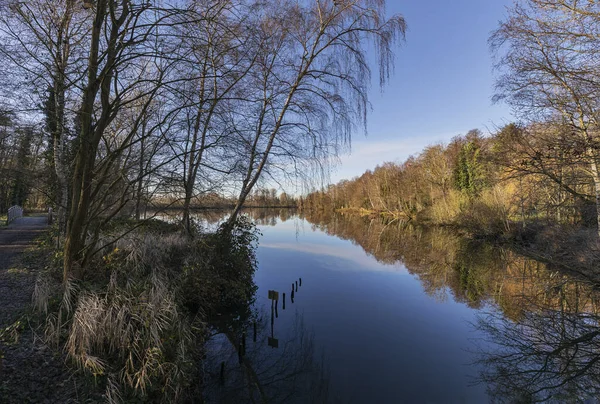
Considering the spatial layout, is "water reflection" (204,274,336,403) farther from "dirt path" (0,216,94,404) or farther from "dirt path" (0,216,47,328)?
"dirt path" (0,216,47,328)

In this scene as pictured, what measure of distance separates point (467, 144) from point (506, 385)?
120 ft

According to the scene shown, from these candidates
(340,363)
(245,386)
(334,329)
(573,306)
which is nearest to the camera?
A: (245,386)

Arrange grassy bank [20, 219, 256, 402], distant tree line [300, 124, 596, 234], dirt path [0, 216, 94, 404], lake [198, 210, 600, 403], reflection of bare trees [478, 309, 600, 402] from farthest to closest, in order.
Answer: distant tree line [300, 124, 596, 234], lake [198, 210, 600, 403], reflection of bare trees [478, 309, 600, 402], grassy bank [20, 219, 256, 402], dirt path [0, 216, 94, 404]

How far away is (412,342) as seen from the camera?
740 centimetres

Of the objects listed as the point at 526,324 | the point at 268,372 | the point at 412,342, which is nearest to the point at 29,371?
the point at 268,372

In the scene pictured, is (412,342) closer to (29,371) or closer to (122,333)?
(122,333)

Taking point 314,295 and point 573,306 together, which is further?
point 314,295

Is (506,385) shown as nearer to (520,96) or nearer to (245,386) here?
(245,386)

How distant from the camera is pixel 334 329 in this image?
316 inches

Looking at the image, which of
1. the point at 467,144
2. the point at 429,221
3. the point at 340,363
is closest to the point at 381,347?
the point at 340,363

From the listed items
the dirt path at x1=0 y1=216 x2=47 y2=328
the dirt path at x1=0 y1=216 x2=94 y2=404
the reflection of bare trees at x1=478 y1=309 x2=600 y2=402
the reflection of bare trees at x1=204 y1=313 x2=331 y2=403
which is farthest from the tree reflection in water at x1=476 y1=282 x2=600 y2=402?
the dirt path at x1=0 y1=216 x2=47 y2=328

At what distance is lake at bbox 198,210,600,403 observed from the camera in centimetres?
533

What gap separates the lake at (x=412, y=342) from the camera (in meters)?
5.33

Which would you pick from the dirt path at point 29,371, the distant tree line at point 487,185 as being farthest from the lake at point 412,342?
the distant tree line at point 487,185
